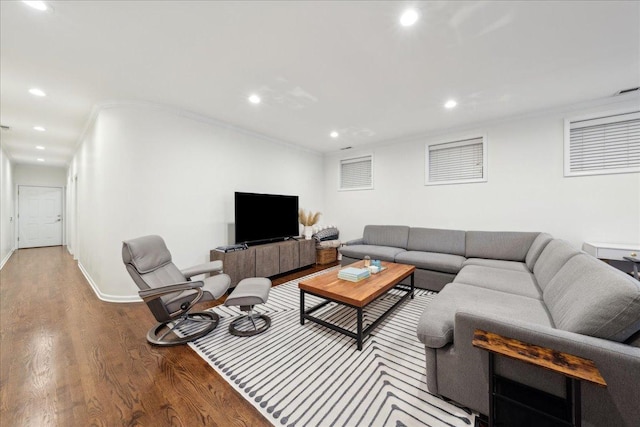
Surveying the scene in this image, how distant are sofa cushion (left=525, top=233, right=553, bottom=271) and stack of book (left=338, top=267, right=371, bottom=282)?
2.01 m

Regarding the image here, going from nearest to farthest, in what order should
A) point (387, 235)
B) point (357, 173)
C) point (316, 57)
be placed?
point (316, 57) < point (387, 235) < point (357, 173)

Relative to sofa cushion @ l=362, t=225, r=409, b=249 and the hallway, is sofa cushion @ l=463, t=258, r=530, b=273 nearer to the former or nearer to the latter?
sofa cushion @ l=362, t=225, r=409, b=249

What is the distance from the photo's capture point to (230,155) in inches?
159

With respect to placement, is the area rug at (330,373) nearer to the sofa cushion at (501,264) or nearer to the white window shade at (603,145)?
the sofa cushion at (501,264)

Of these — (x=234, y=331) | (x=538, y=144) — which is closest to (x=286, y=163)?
(x=234, y=331)

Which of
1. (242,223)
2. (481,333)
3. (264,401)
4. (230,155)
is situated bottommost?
(264,401)

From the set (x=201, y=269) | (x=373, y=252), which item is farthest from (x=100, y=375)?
(x=373, y=252)

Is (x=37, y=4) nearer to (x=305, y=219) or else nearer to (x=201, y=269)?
(x=201, y=269)

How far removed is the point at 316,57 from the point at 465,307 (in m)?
2.41

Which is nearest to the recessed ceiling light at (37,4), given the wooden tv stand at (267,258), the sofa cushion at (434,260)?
the wooden tv stand at (267,258)

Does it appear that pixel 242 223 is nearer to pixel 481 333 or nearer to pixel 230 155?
pixel 230 155

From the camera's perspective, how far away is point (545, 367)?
3.28 ft

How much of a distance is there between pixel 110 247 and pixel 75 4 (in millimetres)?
2621

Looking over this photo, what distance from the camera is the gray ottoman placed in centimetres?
223
